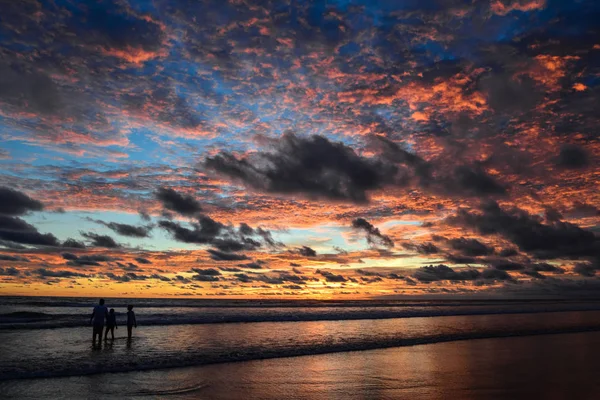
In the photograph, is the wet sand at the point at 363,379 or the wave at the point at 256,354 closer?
the wet sand at the point at 363,379

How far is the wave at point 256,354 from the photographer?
15.5 meters

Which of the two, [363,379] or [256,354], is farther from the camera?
[256,354]

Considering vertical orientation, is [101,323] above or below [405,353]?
above

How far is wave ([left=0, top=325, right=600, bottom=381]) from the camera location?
15484 millimetres

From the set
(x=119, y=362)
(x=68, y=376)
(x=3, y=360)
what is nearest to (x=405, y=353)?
(x=119, y=362)

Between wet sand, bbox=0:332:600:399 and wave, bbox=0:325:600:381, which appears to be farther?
wave, bbox=0:325:600:381

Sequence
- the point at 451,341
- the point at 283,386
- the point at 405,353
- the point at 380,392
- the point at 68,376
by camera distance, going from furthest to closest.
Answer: the point at 451,341 → the point at 405,353 → the point at 68,376 → the point at 283,386 → the point at 380,392

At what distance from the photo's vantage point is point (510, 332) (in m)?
31.4

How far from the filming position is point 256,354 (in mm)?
20328

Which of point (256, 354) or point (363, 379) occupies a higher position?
point (363, 379)

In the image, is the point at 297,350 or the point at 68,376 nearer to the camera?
the point at 68,376

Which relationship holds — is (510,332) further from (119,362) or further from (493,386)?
(119,362)

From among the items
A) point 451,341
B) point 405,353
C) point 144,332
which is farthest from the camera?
point 144,332

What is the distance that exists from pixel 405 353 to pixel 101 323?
16417mm
